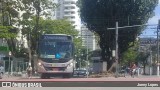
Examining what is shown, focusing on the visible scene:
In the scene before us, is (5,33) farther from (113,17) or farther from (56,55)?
(56,55)

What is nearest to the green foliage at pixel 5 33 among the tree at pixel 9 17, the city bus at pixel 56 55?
the tree at pixel 9 17

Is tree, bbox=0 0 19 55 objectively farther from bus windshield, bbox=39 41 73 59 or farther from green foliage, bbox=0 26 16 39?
bus windshield, bbox=39 41 73 59

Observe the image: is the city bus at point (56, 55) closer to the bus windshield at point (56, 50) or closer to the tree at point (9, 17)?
the bus windshield at point (56, 50)

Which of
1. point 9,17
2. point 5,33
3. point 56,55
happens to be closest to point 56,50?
point 56,55

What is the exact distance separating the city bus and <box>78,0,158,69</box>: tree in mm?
20689

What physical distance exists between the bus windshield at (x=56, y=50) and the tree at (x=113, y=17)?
20791mm

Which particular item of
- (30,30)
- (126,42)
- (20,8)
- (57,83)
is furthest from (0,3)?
(57,83)

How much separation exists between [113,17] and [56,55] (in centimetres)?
2206

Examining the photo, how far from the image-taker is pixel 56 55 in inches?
1438

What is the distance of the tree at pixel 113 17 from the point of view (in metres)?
57.0

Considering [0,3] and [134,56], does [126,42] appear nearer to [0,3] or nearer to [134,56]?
[0,3]

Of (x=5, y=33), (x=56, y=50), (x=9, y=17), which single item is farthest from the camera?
(x=9, y=17)

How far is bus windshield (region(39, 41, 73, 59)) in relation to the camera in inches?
1440

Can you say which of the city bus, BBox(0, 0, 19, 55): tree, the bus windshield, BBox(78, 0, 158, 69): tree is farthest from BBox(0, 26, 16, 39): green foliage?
the bus windshield
